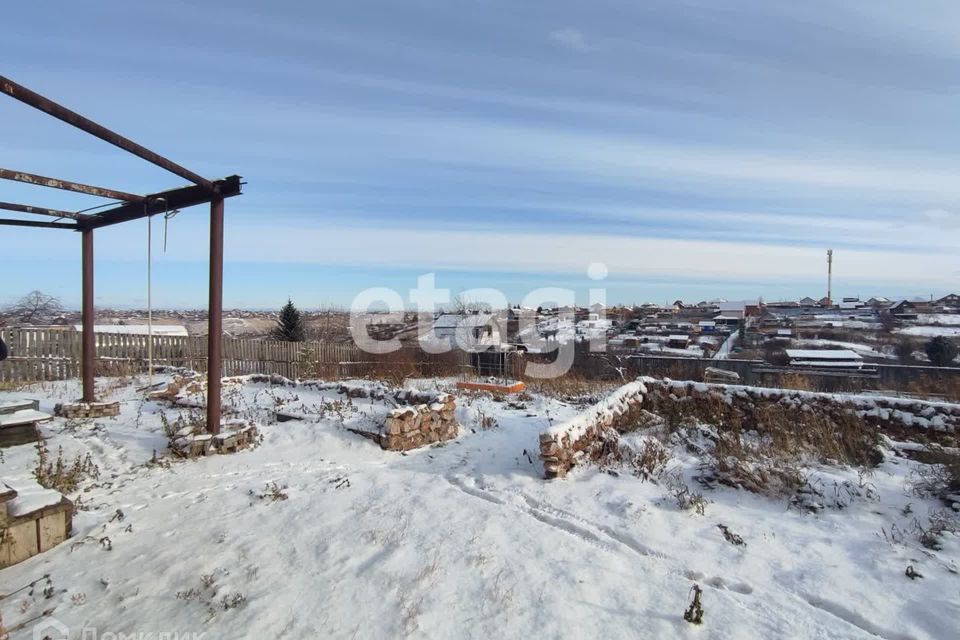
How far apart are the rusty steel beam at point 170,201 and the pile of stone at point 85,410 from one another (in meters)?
2.73

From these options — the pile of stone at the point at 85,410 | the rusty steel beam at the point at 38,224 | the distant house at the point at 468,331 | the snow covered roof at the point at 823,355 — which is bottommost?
the snow covered roof at the point at 823,355

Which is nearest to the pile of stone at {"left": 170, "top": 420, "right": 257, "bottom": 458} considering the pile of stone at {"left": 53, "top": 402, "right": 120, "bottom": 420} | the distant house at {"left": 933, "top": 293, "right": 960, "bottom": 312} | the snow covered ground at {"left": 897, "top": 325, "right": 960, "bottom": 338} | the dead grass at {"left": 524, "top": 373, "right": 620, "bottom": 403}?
the pile of stone at {"left": 53, "top": 402, "right": 120, "bottom": 420}

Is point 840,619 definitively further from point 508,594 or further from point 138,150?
point 138,150

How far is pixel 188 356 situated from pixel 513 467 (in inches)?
521

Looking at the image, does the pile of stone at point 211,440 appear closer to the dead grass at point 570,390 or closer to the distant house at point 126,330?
the dead grass at point 570,390

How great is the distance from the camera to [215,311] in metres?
5.49

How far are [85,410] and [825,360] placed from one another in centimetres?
2496

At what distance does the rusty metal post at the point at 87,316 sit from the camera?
6.85 m

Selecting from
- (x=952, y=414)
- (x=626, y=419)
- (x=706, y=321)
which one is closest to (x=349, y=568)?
(x=626, y=419)

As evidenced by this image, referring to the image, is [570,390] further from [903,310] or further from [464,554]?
[903,310]

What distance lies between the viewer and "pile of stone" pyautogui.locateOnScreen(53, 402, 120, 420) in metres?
6.76

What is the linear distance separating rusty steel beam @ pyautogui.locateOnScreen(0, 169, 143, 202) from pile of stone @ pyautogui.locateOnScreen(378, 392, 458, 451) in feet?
13.9

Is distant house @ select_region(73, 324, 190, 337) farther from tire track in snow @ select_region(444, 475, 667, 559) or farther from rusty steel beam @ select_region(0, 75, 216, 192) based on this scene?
tire track in snow @ select_region(444, 475, 667, 559)

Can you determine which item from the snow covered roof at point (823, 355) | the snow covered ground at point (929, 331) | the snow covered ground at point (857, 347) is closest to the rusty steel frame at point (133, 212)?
the snow covered roof at point (823, 355)
